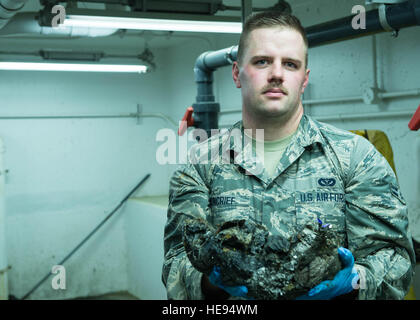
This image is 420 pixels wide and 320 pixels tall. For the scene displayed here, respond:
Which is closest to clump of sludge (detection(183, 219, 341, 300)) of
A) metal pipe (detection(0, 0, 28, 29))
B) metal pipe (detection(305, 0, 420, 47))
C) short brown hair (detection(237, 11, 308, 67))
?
short brown hair (detection(237, 11, 308, 67))

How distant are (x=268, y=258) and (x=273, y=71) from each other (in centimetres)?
40

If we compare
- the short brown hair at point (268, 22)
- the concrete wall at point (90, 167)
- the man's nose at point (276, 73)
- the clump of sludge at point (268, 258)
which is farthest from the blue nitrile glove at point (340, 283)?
the concrete wall at point (90, 167)

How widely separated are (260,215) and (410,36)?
213cm

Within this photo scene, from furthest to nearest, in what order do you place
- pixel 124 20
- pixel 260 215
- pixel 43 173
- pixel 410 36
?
1. pixel 43 173
2. pixel 410 36
3. pixel 124 20
4. pixel 260 215

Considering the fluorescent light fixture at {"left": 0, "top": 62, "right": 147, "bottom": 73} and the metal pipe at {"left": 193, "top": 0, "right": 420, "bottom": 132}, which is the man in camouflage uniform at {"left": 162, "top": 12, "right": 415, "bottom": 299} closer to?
the metal pipe at {"left": 193, "top": 0, "right": 420, "bottom": 132}

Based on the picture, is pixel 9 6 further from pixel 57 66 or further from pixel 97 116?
pixel 97 116

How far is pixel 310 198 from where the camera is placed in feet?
3.62

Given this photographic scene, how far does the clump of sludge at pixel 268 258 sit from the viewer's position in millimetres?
855

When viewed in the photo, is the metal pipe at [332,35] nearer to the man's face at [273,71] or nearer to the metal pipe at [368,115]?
the metal pipe at [368,115]

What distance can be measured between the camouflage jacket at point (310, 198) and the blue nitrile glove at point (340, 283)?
0.24 ft

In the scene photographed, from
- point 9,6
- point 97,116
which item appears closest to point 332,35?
point 9,6

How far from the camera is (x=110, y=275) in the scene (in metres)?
5.45
